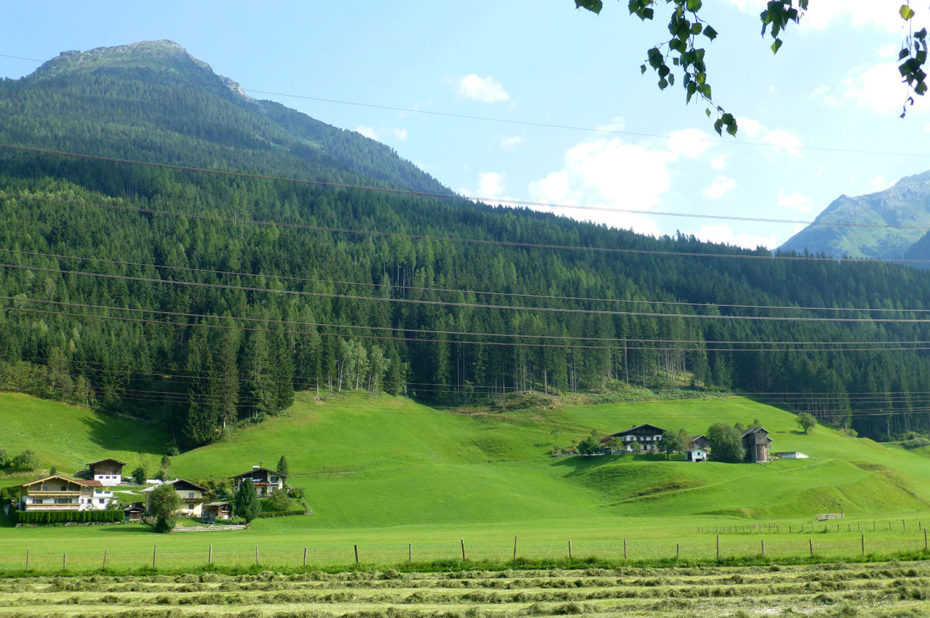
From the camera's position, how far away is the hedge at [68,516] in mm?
90688

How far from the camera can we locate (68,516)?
91375mm

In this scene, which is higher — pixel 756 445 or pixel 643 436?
pixel 643 436

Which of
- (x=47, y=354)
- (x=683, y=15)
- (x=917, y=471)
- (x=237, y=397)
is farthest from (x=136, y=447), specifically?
(x=683, y=15)

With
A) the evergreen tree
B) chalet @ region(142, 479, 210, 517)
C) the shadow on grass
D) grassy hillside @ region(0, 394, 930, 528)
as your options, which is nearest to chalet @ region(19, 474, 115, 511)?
chalet @ region(142, 479, 210, 517)

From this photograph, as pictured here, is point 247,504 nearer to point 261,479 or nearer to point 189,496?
point 189,496

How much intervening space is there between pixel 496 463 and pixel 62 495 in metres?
69.7

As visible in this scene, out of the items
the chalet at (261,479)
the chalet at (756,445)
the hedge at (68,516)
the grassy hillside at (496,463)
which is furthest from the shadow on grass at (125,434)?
the chalet at (756,445)

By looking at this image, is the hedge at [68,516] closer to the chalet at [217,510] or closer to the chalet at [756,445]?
the chalet at [217,510]

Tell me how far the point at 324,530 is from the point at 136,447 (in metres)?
71.9

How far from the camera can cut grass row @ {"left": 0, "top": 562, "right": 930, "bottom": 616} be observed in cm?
2873

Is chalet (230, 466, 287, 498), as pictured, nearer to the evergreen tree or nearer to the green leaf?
the evergreen tree

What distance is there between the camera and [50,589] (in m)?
35.6

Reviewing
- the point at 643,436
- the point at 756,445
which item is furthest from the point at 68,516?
the point at 756,445

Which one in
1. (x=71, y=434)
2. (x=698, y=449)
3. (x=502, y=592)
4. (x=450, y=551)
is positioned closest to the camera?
(x=502, y=592)
